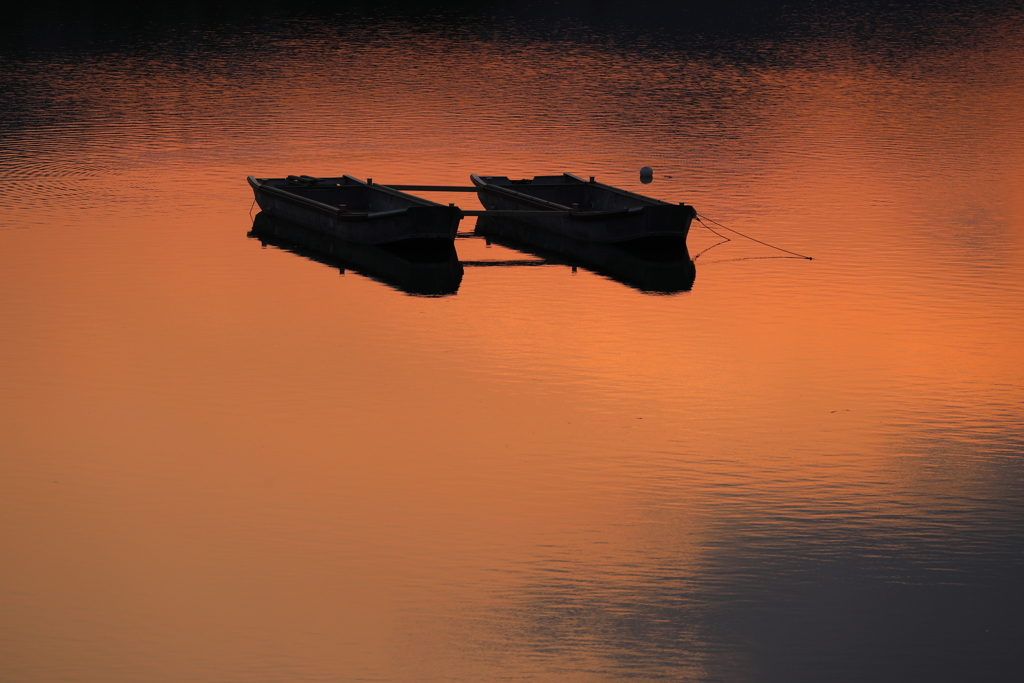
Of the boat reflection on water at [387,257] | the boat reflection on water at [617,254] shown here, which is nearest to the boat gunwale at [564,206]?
the boat reflection on water at [617,254]

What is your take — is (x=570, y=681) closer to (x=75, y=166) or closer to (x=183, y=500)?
(x=183, y=500)

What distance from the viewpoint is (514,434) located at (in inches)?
517

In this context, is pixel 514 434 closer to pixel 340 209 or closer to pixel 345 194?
pixel 340 209

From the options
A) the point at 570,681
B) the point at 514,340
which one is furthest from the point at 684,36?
the point at 570,681

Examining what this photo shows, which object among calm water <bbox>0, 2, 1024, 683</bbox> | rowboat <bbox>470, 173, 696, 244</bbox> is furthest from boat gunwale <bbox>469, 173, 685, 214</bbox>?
calm water <bbox>0, 2, 1024, 683</bbox>

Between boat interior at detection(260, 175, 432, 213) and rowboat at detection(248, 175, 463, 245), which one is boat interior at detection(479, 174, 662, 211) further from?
rowboat at detection(248, 175, 463, 245)

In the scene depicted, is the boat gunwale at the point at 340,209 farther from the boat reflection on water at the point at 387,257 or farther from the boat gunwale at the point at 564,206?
the boat gunwale at the point at 564,206

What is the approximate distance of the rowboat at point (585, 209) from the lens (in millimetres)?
21609

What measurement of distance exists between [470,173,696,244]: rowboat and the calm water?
0.81 meters

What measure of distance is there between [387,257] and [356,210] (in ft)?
9.07

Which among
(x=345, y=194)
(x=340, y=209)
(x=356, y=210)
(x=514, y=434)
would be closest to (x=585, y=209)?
(x=356, y=210)

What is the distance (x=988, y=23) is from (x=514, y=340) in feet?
180

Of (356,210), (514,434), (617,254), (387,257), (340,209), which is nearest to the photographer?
(514,434)

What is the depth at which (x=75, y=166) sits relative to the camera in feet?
95.9
